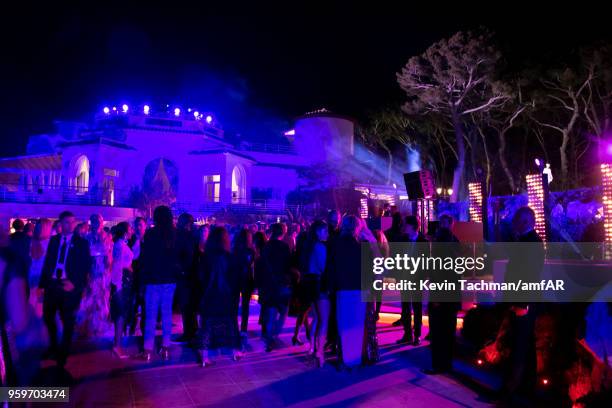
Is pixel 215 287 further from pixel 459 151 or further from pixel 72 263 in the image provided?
pixel 459 151

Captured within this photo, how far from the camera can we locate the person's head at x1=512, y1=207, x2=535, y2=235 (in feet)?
13.9

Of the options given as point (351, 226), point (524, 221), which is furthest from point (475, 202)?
point (524, 221)

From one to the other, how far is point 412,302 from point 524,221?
270 cm

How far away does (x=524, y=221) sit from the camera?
4227 millimetres

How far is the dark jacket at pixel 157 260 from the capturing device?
18.3 ft

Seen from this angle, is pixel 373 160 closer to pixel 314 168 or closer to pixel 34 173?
pixel 314 168

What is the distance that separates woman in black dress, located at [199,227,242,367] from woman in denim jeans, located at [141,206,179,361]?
0.39 m

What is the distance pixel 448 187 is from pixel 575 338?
35.2 meters

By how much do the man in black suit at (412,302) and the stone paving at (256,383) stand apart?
0.49 m

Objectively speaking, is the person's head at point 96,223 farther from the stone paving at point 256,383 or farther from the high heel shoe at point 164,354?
the high heel shoe at point 164,354

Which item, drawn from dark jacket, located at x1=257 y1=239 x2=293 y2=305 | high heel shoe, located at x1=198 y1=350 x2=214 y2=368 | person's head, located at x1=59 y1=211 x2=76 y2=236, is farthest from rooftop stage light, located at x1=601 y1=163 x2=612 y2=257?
person's head, located at x1=59 y1=211 x2=76 y2=236

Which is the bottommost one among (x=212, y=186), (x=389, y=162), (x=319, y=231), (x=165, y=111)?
(x=319, y=231)

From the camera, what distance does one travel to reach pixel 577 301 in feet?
14.5

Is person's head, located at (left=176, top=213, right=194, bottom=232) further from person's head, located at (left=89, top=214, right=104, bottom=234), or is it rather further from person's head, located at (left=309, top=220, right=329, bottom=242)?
person's head, located at (left=309, top=220, right=329, bottom=242)
